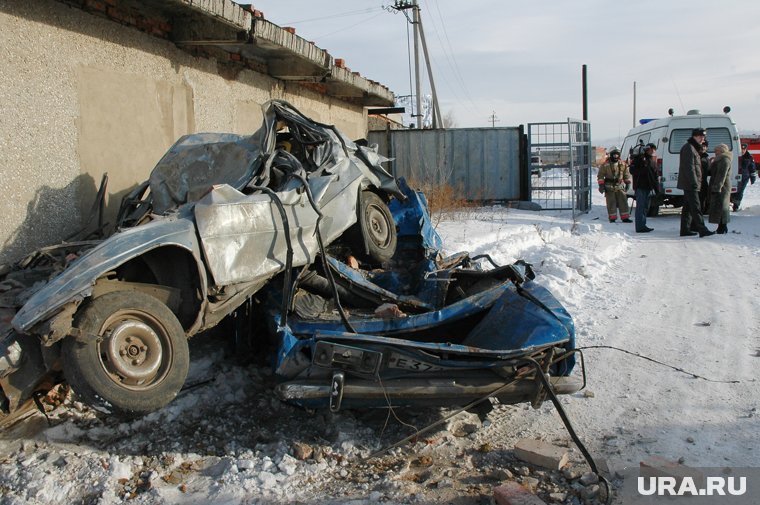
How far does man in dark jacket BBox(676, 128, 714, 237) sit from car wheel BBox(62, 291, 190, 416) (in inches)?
411

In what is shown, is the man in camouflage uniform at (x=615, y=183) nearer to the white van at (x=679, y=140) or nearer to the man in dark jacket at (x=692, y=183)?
the white van at (x=679, y=140)

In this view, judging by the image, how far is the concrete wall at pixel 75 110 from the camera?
218 inches

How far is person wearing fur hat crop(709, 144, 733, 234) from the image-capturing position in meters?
11.7

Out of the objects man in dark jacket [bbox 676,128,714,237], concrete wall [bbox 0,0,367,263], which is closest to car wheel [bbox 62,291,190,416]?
concrete wall [bbox 0,0,367,263]

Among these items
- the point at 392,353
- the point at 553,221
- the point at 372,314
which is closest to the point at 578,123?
the point at 553,221

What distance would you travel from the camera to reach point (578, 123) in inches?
605

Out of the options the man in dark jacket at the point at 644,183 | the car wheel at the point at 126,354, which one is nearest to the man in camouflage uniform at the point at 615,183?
the man in dark jacket at the point at 644,183

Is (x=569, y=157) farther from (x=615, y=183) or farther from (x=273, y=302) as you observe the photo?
(x=273, y=302)

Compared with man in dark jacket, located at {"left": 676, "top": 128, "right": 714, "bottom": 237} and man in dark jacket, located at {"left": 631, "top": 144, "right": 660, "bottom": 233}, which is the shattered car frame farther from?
man in dark jacket, located at {"left": 631, "top": 144, "right": 660, "bottom": 233}

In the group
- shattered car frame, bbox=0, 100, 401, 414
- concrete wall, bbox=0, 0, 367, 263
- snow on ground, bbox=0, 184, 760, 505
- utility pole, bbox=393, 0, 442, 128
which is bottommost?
snow on ground, bbox=0, 184, 760, 505

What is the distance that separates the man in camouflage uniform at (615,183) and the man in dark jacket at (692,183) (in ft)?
7.47

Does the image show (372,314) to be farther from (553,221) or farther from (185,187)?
(553,221)

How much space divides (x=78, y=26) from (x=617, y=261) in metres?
7.65

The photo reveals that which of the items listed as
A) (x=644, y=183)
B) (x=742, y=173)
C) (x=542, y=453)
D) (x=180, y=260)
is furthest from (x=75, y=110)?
(x=742, y=173)
